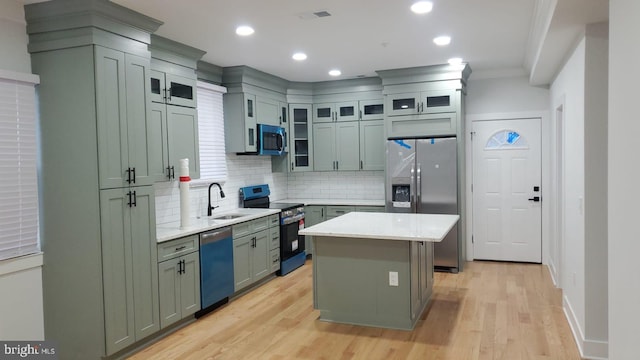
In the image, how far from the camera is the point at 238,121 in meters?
5.55

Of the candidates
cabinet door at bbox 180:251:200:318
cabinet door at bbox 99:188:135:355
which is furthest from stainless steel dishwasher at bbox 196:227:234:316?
cabinet door at bbox 99:188:135:355

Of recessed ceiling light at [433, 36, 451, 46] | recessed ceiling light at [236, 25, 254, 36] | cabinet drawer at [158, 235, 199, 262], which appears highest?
recessed ceiling light at [433, 36, 451, 46]

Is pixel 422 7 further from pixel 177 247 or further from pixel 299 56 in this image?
pixel 177 247

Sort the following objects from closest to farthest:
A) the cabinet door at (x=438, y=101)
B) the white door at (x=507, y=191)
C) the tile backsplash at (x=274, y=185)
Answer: the tile backsplash at (x=274, y=185) < the cabinet door at (x=438, y=101) < the white door at (x=507, y=191)

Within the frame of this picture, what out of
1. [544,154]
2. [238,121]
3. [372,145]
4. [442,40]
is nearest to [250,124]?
[238,121]

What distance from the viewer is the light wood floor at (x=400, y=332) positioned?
3451 millimetres

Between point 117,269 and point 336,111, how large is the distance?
4.12 metres

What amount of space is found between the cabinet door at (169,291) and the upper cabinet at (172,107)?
0.85m

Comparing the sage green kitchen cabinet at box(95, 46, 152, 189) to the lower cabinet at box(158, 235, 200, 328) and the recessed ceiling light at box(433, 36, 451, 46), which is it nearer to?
the lower cabinet at box(158, 235, 200, 328)

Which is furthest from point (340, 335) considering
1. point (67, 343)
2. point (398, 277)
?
point (67, 343)

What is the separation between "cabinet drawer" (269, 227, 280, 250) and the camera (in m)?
5.56

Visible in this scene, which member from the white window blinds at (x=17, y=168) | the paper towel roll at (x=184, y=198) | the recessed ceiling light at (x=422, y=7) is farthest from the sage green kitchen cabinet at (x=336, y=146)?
the white window blinds at (x=17, y=168)

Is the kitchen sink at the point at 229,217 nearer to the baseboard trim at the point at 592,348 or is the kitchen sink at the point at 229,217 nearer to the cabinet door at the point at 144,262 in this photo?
the cabinet door at the point at 144,262
